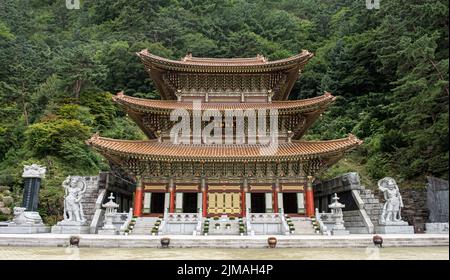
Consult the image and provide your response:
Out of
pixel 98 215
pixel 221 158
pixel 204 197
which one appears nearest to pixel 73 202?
pixel 98 215

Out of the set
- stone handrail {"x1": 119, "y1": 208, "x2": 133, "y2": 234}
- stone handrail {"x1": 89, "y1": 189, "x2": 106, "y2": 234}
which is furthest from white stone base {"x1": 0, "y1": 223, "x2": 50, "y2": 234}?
stone handrail {"x1": 119, "y1": 208, "x2": 133, "y2": 234}

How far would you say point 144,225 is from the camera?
68.2 ft

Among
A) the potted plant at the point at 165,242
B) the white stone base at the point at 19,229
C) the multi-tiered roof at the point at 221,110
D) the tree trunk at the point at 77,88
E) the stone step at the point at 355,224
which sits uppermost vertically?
the tree trunk at the point at 77,88

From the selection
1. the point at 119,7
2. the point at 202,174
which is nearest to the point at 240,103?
the point at 202,174

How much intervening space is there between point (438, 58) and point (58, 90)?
37.5 metres

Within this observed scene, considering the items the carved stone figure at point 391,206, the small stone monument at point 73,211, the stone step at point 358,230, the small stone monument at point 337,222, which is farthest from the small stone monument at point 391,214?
the small stone monument at point 73,211

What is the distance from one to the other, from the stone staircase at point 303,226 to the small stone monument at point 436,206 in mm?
5761

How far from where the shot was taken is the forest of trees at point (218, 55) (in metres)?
24.5

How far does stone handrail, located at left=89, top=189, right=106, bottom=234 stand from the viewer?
2094 cm

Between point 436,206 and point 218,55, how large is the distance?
44.6m

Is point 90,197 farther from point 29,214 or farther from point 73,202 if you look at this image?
point 29,214

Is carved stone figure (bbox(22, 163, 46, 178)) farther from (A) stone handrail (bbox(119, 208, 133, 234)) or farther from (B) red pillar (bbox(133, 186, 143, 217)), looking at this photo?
(A) stone handrail (bbox(119, 208, 133, 234))

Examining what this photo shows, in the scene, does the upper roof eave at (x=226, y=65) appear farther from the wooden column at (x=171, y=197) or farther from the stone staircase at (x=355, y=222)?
the stone staircase at (x=355, y=222)

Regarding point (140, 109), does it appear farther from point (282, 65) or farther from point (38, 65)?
point (38, 65)
